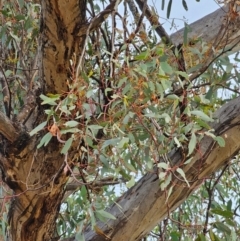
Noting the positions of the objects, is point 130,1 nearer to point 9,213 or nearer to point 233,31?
point 233,31

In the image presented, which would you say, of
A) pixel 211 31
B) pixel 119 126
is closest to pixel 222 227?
pixel 119 126

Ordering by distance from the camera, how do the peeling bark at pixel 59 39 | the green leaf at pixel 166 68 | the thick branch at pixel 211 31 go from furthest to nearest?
1. the thick branch at pixel 211 31
2. the peeling bark at pixel 59 39
3. the green leaf at pixel 166 68

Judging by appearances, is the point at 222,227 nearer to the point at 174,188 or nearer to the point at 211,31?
the point at 174,188

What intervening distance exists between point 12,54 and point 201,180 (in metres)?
0.86

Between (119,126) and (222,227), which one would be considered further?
(222,227)

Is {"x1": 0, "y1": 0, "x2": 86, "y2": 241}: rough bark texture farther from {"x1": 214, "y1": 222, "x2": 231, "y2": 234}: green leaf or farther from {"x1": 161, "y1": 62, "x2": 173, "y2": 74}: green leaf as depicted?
{"x1": 214, "y1": 222, "x2": 231, "y2": 234}: green leaf

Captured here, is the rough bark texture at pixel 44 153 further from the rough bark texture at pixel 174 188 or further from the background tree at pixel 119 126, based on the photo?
the rough bark texture at pixel 174 188

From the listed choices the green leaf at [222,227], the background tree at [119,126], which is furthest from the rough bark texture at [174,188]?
the green leaf at [222,227]

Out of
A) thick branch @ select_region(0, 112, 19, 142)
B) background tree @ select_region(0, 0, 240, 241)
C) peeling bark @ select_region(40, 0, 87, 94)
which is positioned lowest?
background tree @ select_region(0, 0, 240, 241)

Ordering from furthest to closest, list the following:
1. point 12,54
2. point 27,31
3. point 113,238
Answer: point 12,54, point 27,31, point 113,238

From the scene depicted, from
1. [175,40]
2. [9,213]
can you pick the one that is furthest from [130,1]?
[9,213]

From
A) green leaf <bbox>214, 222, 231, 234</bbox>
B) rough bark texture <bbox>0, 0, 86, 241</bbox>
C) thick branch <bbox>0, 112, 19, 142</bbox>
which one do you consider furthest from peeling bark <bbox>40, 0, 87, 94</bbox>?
green leaf <bbox>214, 222, 231, 234</bbox>

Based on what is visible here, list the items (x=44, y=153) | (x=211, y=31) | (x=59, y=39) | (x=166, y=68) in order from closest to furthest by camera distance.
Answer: (x=166, y=68) → (x=59, y=39) → (x=44, y=153) → (x=211, y=31)

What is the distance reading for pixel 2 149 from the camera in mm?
1242
